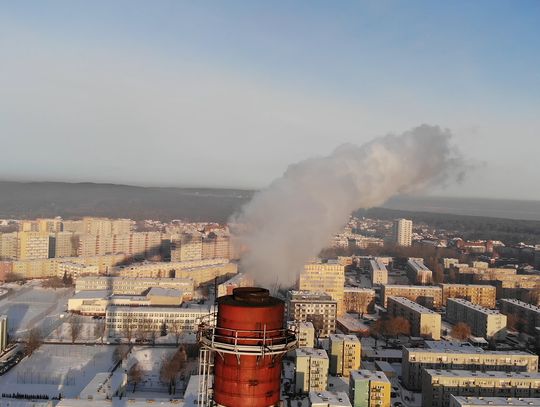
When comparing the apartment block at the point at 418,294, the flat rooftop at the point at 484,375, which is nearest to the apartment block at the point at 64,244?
the apartment block at the point at 418,294

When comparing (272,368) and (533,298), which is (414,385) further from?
(533,298)

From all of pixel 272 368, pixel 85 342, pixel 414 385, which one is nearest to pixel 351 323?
pixel 414 385

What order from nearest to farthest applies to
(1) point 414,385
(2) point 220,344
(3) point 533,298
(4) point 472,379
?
1. (2) point 220,344
2. (4) point 472,379
3. (1) point 414,385
4. (3) point 533,298

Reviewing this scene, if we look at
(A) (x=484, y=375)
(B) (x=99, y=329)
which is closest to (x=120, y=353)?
(B) (x=99, y=329)

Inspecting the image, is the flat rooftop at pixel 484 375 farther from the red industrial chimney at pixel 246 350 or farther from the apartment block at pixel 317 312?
the red industrial chimney at pixel 246 350

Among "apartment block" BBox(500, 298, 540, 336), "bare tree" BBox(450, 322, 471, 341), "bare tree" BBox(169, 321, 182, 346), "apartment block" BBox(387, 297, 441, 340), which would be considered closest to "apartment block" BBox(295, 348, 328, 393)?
"bare tree" BBox(169, 321, 182, 346)
